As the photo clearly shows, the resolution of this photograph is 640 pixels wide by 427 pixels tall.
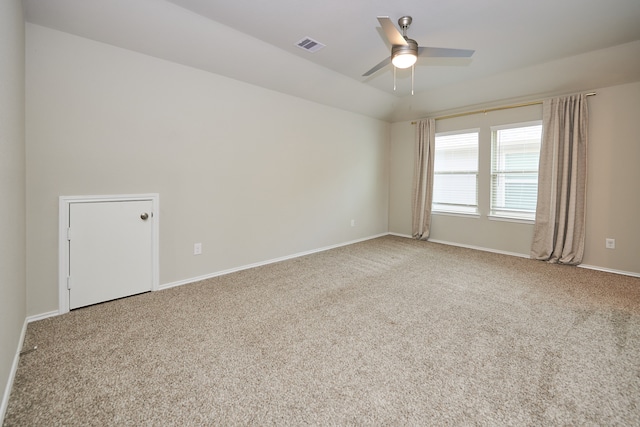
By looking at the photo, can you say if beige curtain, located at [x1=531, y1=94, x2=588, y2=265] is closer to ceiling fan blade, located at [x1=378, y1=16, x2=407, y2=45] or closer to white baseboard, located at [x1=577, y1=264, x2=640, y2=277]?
white baseboard, located at [x1=577, y1=264, x2=640, y2=277]

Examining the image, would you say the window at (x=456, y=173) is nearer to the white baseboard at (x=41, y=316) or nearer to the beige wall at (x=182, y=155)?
the beige wall at (x=182, y=155)

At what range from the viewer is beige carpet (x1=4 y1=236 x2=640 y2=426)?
137 cm

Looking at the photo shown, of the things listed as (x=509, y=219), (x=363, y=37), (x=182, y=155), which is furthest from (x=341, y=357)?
(x=509, y=219)

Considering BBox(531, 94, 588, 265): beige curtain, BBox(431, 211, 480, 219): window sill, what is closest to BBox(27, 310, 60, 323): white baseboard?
BBox(431, 211, 480, 219): window sill

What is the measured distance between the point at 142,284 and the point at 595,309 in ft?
14.0

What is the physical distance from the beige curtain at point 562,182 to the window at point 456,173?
97 cm

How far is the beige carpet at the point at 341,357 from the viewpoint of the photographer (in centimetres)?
137

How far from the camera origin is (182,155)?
120 inches

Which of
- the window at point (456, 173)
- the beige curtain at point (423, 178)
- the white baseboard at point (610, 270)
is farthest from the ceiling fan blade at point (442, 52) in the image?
the white baseboard at point (610, 270)

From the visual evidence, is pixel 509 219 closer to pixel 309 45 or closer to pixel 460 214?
pixel 460 214

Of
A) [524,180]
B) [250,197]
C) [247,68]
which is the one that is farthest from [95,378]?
[524,180]

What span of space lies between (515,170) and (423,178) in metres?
1.42

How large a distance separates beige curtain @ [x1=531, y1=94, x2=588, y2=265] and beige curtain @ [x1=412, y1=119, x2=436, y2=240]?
163 centimetres

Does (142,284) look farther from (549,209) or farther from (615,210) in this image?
(615,210)
